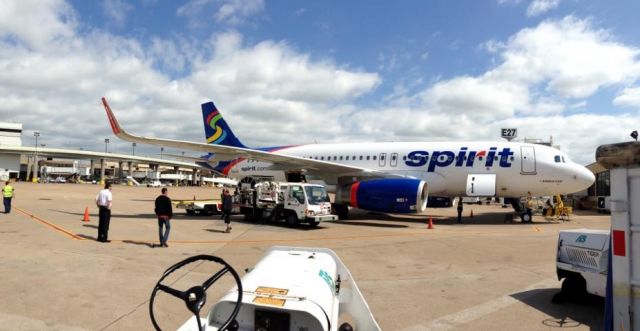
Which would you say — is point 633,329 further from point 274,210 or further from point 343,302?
point 274,210

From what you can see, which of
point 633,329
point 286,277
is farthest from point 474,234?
point 286,277

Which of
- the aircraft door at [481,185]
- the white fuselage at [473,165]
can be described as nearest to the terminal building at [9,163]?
the white fuselage at [473,165]

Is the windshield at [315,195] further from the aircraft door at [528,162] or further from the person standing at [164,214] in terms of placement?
the aircraft door at [528,162]

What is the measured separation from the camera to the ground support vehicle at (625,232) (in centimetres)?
382

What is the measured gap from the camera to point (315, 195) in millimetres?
16469

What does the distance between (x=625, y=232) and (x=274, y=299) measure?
3.17m

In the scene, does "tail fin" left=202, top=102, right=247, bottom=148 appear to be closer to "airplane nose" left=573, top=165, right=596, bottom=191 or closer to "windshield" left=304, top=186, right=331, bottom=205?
"windshield" left=304, top=186, right=331, bottom=205

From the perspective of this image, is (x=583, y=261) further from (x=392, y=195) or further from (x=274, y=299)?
(x=392, y=195)

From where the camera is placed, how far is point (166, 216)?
1138 cm

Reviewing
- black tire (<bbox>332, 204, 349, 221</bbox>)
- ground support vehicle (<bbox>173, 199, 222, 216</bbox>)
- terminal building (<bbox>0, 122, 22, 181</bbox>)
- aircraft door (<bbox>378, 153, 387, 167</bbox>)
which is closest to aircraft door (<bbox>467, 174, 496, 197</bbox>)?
aircraft door (<bbox>378, 153, 387, 167</bbox>)

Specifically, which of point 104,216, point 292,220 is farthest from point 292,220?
point 104,216

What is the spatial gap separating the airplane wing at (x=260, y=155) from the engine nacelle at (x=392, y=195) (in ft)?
4.42

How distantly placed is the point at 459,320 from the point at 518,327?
0.72m

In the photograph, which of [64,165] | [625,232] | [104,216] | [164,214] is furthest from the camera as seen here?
[64,165]
